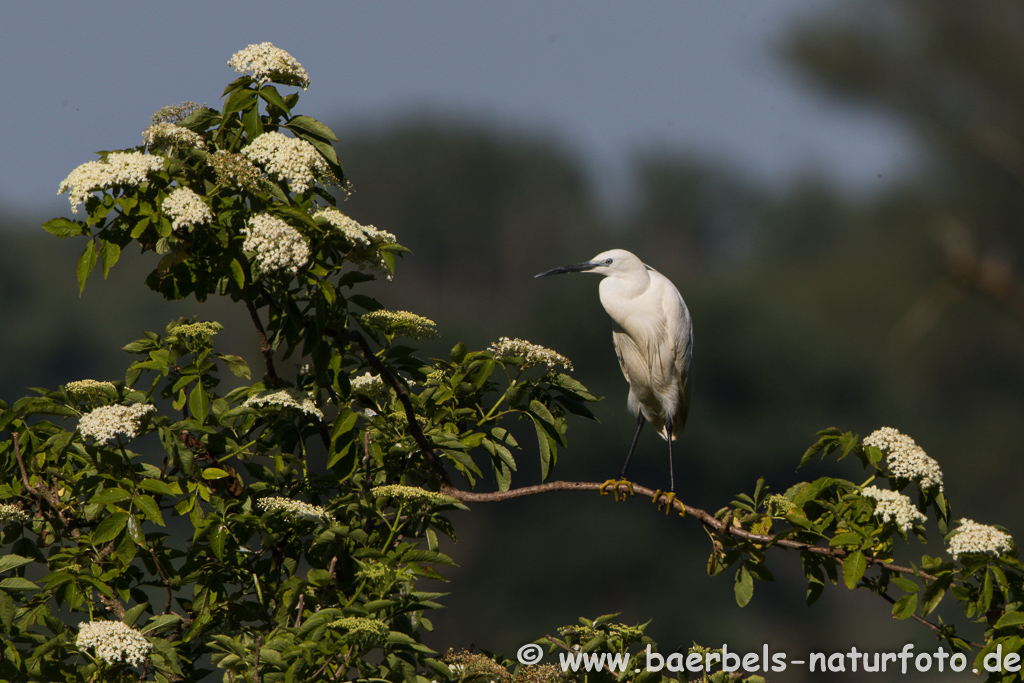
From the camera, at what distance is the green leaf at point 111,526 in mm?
2141

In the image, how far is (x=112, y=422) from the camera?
7.07 ft

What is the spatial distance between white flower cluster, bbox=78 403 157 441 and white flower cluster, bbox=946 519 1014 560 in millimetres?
1665

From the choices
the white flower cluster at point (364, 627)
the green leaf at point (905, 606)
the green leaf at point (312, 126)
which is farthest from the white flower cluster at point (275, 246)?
the green leaf at point (905, 606)

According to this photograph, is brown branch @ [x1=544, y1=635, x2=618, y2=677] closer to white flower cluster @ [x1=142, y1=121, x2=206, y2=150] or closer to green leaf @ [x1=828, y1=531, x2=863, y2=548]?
green leaf @ [x1=828, y1=531, x2=863, y2=548]

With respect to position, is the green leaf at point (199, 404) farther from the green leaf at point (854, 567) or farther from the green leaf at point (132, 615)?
the green leaf at point (854, 567)

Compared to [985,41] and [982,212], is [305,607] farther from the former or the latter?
[985,41]

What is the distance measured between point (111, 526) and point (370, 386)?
2.34 feet

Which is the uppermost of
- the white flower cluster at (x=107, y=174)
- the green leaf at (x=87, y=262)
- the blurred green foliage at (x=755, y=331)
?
the white flower cluster at (x=107, y=174)

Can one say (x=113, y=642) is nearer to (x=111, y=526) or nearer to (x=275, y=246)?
(x=111, y=526)

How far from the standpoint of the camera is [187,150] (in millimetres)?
2383

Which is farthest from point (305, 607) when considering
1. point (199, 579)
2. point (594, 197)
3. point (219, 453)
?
point (594, 197)

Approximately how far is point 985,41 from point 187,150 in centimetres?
2616

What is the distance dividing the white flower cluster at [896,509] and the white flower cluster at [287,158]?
1.36 meters

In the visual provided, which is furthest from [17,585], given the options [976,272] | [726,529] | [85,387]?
[976,272]
